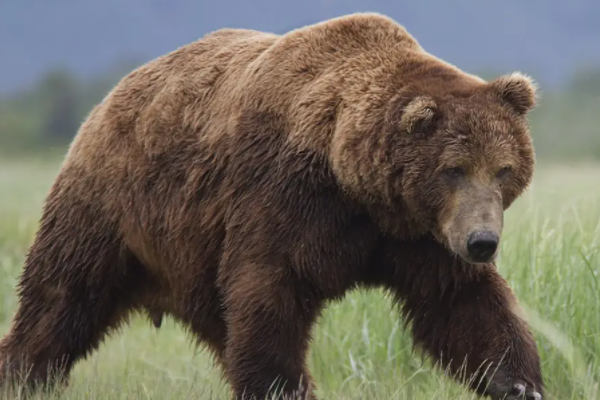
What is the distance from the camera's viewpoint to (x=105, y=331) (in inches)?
240

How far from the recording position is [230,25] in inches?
4407

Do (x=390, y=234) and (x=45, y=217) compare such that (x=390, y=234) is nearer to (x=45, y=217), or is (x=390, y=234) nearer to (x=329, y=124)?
(x=329, y=124)

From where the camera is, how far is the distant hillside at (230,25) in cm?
12125

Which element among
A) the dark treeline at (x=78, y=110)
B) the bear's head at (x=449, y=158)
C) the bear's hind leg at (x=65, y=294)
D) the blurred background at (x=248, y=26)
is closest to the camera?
the bear's head at (x=449, y=158)

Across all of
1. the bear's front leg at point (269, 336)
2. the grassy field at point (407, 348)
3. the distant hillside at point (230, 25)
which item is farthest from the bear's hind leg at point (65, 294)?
the distant hillside at point (230, 25)

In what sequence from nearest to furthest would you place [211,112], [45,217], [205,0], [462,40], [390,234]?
[390,234] < [211,112] < [45,217] < [462,40] < [205,0]

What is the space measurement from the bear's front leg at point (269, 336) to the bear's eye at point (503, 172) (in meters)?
1.03

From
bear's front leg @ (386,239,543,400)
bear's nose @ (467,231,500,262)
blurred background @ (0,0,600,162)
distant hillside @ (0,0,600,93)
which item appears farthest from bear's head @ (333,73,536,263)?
distant hillside @ (0,0,600,93)

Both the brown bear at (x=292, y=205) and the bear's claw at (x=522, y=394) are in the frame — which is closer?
the brown bear at (x=292, y=205)

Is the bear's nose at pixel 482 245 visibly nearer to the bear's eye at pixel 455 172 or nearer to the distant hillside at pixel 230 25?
the bear's eye at pixel 455 172

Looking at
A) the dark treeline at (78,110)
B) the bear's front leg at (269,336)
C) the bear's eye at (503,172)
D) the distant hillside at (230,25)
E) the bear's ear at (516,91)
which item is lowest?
the distant hillside at (230,25)

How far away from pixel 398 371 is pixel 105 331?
5.62ft

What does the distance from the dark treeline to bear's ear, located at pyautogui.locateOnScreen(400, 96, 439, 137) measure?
3388 centimetres

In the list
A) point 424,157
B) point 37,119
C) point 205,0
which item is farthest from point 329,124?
point 205,0
